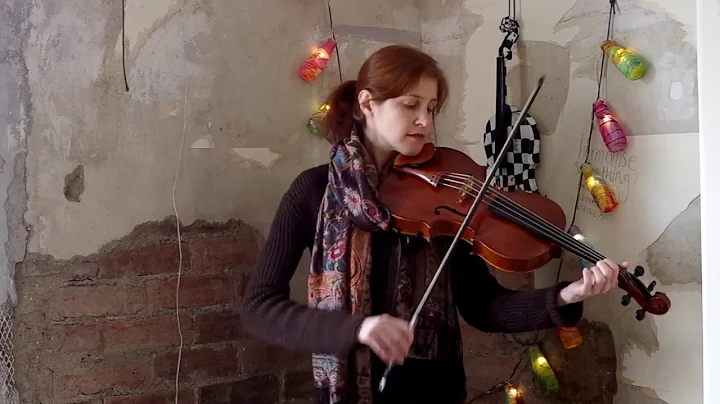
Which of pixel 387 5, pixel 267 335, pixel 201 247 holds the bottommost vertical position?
pixel 267 335

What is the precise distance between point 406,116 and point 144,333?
762mm

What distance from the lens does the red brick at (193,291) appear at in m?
1.55

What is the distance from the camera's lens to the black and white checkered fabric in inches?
61.7

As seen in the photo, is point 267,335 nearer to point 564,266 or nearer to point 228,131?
point 228,131

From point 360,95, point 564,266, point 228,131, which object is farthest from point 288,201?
point 564,266

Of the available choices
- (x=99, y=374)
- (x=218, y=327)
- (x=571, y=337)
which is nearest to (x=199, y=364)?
(x=218, y=327)

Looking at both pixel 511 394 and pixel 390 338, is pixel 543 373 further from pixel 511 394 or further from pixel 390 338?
pixel 390 338

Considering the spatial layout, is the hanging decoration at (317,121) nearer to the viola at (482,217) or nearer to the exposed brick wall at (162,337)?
the exposed brick wall at (162,337)

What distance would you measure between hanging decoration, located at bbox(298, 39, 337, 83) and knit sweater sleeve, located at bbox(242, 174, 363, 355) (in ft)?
1.34

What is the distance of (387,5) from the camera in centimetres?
188

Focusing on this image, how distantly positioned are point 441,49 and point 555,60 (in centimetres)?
39

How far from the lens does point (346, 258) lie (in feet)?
4.28

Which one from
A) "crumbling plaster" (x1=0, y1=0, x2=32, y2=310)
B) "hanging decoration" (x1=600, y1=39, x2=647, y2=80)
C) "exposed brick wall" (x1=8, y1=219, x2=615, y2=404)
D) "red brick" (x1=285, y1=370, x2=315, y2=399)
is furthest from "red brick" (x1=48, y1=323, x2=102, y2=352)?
"hanging decoration" (x1=600, y1=39, x2=647, y2=80)

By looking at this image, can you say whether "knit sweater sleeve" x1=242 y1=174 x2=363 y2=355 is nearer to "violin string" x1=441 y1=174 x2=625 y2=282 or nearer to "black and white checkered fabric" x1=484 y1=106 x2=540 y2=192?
"violin string" x1=441 y1=174 x2=625 y2=282
